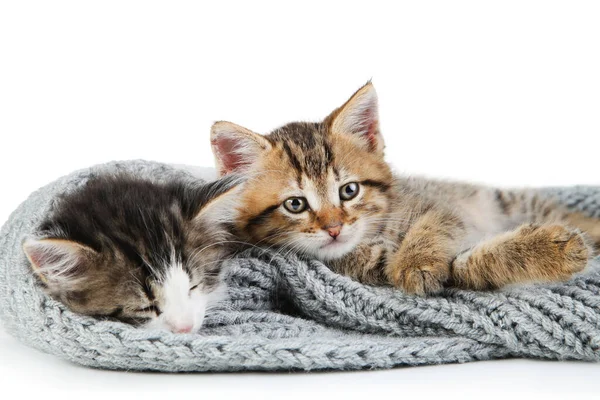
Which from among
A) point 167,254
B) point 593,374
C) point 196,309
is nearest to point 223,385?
point 196,309

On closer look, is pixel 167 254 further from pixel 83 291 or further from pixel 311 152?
pixel 311 152

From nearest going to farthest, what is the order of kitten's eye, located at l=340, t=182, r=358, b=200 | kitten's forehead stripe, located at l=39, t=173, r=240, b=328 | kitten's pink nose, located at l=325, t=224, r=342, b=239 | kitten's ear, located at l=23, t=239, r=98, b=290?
kitten's ear, located at l=23, t=239, r=98, b=290, kitten's forehead stripe, located at l=39, t=173, r=240, b=328, kitten's pink nose, located at l=325, t=224, r=342, b=239, kitten's eye, located at l=340, t=182, r=358, b=200

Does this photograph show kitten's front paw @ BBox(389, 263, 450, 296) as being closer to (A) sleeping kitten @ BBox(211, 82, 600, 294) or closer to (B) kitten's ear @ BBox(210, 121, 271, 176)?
(A) sleeping kitten @ BBox(211, 82, 600, 294)

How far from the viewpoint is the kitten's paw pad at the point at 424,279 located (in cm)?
191

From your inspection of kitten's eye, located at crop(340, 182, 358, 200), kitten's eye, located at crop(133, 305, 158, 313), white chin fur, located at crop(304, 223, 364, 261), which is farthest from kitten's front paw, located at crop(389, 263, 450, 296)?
kitten's eye, located at crop(133, 305, 158, 313)

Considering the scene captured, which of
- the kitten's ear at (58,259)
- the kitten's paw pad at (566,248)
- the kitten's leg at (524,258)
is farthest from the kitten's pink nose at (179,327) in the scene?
the kitten's paw pad at (566,248)

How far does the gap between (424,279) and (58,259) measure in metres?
0.96

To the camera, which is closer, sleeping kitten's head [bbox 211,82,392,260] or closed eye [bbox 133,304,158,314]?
closed eye [bbox 133,304,158,314]

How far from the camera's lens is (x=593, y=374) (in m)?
1.68

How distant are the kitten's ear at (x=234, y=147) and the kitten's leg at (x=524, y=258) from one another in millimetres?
699

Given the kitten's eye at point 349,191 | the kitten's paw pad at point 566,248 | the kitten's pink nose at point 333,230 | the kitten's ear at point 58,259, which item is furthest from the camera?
the kitten's eye at point 349,191

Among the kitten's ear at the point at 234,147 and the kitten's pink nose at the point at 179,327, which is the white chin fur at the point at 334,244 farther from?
the kitten's pink nose at the point at 179,327

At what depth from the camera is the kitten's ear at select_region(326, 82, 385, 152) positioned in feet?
7.31

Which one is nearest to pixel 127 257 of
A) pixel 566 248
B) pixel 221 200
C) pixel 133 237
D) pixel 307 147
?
pixel 133 237
